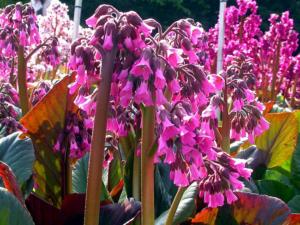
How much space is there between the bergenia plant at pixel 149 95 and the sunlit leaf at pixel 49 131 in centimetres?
35

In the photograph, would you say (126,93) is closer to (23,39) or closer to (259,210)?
(259,210)

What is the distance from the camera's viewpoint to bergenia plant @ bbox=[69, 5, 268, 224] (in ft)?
2.91

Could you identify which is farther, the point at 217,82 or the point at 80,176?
the point at 80,176

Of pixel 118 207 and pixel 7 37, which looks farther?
pixel 7 37

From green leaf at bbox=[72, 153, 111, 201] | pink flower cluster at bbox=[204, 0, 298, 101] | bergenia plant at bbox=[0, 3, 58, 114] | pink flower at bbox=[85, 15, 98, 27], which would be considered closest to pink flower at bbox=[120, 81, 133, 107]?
pink flower at bbox=[85, 15, 98, 27]

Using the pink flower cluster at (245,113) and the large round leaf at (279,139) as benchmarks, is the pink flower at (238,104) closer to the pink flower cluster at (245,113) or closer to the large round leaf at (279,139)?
the pink flower cluster at (245,113)

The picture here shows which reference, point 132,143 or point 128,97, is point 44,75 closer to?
point 132,143

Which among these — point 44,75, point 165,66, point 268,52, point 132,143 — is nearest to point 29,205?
point 132,143

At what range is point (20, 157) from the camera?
127 cm

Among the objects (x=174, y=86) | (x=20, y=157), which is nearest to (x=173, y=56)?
(x=174, y=86)

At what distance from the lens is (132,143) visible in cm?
155

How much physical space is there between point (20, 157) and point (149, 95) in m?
0.50

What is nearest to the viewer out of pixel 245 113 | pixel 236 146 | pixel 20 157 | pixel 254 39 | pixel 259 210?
pixel 259 210

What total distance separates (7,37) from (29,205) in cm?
75
